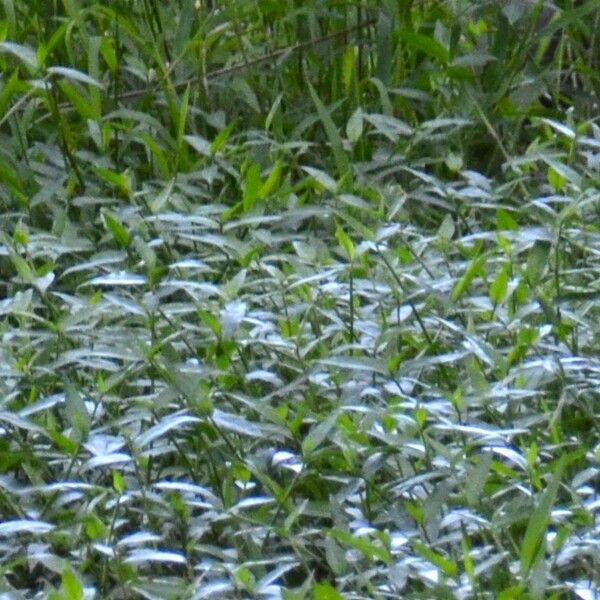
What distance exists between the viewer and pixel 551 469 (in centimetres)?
190

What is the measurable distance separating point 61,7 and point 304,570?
1723 mm

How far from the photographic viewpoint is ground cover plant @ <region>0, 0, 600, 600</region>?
1.85 metres

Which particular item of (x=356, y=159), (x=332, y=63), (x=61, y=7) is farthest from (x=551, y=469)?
(x=61, y=7)

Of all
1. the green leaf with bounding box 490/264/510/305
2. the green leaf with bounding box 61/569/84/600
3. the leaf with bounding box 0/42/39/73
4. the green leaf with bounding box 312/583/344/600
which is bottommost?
the green leaf with bounding box 312/583/344/600

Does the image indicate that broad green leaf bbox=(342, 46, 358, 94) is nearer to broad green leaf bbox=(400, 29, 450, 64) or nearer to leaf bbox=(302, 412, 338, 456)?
broad green leaf bbox=(400, 29, 450, 64)

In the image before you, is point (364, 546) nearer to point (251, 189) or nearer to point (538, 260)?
point (538, 260)

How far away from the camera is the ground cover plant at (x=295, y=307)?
185 cm

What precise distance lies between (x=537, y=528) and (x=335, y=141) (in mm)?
1339

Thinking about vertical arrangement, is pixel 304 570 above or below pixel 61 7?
below

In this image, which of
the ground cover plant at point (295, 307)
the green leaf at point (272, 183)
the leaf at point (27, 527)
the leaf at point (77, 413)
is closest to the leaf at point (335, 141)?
the ground cover plant at point (295, 307)

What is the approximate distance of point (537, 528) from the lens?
1.71 m

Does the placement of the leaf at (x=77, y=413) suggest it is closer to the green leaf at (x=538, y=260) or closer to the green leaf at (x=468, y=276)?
the green leaf at (x=468, y=276)

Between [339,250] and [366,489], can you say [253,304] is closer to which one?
[339,250]

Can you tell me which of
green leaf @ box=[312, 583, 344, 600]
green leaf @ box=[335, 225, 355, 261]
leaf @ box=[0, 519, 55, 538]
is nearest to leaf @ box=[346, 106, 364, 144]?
green leaf @ box=[335, 225, 355, 261]
